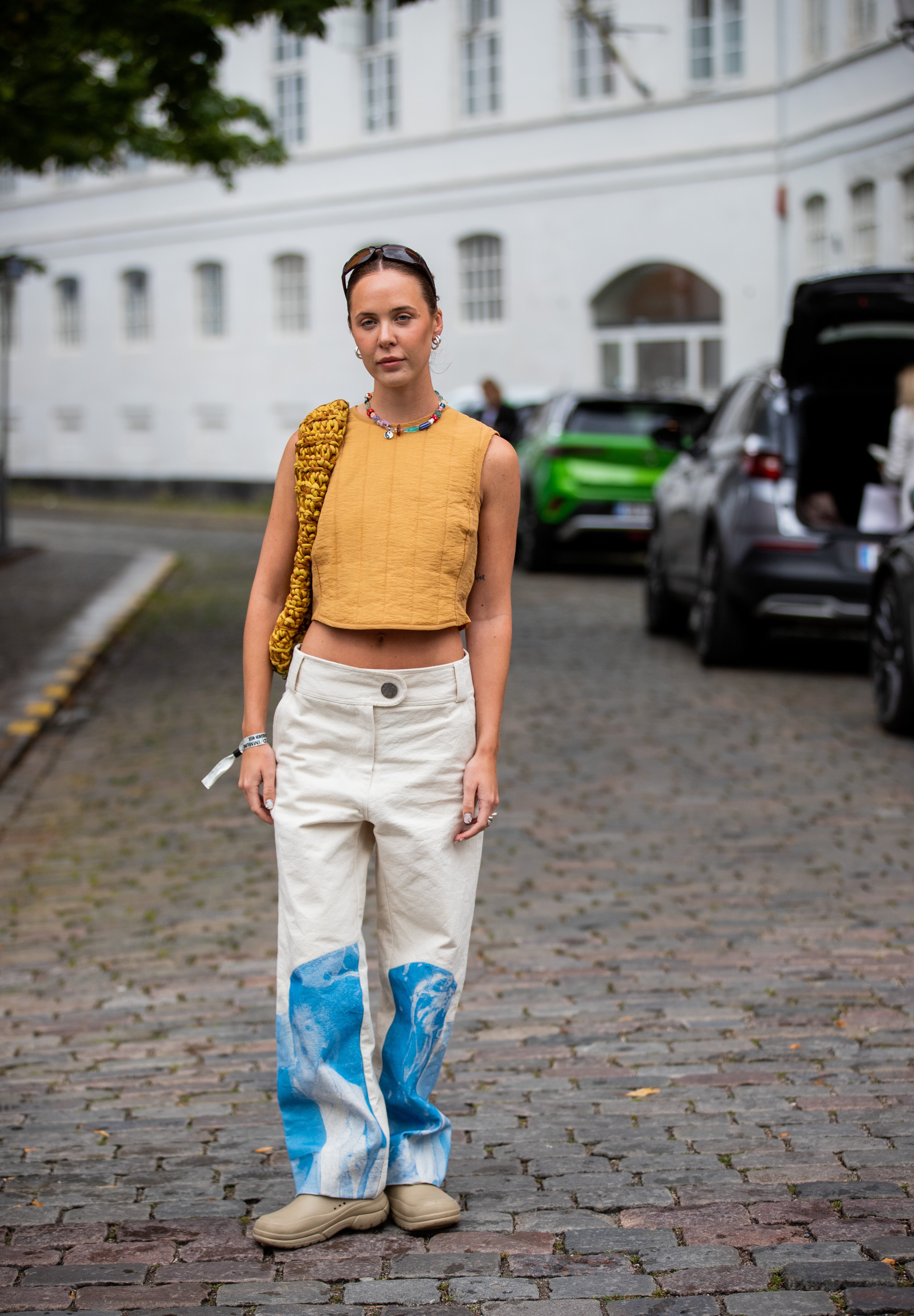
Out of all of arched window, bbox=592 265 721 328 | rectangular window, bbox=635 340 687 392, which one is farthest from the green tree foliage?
rectangular window, bbox=635 340 687 392

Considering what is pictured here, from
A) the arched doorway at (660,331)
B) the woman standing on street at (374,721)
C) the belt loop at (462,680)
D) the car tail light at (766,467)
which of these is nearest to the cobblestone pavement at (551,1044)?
the woman standing on street at (374,721)

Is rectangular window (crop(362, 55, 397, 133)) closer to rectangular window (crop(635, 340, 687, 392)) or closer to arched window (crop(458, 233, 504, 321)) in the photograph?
arched window (crop(458, 233, 504, 321))

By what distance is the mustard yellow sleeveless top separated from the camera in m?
3.45

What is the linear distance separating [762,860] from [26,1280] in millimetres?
4020

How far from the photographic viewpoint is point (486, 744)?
3553 millimetres

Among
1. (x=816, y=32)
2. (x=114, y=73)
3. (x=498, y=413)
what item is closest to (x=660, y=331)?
(x=816, y=32)

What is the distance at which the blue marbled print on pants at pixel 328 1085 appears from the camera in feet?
11.4

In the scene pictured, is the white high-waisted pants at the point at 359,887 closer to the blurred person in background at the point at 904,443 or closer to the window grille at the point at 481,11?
the blurred person in background at the point at 904,443

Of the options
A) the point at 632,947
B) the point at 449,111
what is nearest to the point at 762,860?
the point at 632,947

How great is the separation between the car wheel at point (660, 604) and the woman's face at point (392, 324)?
1009cm

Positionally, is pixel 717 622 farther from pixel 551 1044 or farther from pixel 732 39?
pixel 732 39

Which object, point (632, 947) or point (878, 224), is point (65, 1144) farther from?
point (878, 224)

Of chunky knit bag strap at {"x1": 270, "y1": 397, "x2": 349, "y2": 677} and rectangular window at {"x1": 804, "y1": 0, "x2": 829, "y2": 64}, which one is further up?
rectangular window at {"x1": 804, "y1": 0, "x2": 829, "y2": 64}

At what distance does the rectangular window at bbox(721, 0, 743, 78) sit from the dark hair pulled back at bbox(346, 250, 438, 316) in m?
25.4
